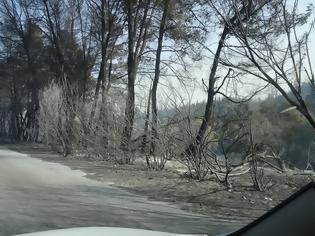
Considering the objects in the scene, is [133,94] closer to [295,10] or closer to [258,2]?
[258,2]

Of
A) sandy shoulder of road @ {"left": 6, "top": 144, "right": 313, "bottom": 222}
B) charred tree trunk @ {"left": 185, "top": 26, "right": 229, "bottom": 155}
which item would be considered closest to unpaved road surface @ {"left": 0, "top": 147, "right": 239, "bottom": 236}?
sandy shoulder of road @ {"left": 6, "top": 144, "right": 313, "bottom": 222}

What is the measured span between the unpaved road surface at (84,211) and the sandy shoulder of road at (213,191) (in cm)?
69

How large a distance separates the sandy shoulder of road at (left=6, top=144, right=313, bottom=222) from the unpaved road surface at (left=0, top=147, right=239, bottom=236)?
2.27ft

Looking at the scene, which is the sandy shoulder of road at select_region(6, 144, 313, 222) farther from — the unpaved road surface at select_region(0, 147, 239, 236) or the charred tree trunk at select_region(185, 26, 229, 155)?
the charred tree trunk at select_region(185, 26, 229, 155)

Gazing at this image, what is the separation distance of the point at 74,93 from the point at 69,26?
14390mm

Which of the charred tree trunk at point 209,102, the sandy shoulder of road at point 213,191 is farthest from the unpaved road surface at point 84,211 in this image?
the charred tree trunk at point 209,102

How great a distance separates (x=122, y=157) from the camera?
91.8 ft

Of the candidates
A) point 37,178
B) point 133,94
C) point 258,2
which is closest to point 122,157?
point 133,94

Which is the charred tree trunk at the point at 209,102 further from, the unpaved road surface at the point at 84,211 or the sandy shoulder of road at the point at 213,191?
the unpaved road surface at the point at 84,211

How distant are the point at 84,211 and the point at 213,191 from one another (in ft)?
15.7

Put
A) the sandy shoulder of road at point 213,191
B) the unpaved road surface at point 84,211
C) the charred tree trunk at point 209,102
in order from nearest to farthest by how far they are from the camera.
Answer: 1. the unpaved road surface at point 84,211
2. the sandy shoulder of road at point 213,191
3. the charred tree trunk at point 209,102

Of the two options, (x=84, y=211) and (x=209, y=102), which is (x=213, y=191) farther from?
(x=209, y=102)

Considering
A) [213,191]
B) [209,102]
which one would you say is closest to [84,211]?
[213,191]

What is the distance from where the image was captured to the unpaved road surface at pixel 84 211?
10016 millimetres
